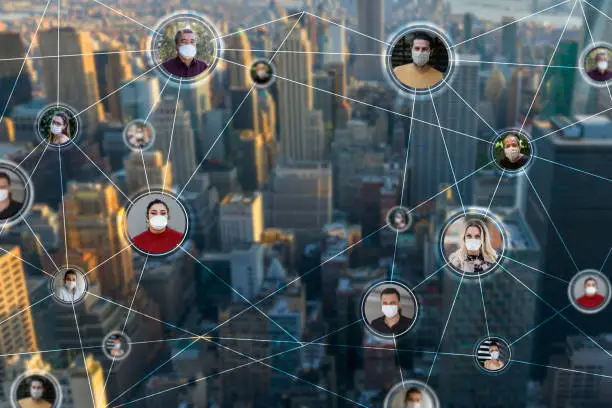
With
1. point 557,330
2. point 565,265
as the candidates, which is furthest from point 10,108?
point 557,330

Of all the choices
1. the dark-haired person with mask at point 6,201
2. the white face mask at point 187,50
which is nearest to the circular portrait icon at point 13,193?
the dark-haired person with mask at point 6,201

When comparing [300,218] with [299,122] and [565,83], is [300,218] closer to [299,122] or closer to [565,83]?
[299,122]

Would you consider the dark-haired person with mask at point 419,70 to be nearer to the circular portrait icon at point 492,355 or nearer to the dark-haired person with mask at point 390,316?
the dark-haired person with mask at point 390,316

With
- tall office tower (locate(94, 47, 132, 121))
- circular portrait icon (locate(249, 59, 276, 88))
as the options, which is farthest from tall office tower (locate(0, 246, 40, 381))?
circular portrait icon (locate(249, 59, 276, 88))

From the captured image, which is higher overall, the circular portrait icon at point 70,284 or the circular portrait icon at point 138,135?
the circular portrait icon at point 138,135

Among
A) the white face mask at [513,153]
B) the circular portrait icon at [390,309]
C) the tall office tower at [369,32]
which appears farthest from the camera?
A: the tall office tower at [369,32]

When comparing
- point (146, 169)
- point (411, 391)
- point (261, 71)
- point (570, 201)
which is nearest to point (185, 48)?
point (261, 71)

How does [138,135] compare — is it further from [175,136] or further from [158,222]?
[158,222]
